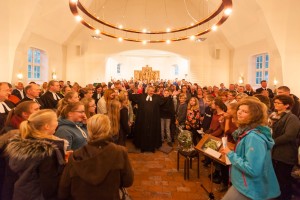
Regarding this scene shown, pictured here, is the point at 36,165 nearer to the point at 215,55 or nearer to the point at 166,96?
the point at 166,96

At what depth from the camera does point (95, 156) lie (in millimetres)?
1663

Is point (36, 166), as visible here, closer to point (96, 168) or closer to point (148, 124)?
point (96, 168)

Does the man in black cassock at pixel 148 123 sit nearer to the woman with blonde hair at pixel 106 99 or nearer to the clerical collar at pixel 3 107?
the woman with blonde hair at pixel 106 99

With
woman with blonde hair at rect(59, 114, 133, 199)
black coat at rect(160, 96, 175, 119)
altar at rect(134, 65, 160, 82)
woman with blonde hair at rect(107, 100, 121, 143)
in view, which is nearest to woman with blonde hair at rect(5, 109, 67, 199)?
woman with blonde hair at rect(59, 114, 133, 199)

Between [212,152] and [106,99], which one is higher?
[106,99]

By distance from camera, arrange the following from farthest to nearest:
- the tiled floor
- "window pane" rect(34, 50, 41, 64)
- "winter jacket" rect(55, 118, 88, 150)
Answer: "window pane" rect(34, 50, 41, 64)
the tiled floor
"winter jacket" rect(55, 118, 88, 150)

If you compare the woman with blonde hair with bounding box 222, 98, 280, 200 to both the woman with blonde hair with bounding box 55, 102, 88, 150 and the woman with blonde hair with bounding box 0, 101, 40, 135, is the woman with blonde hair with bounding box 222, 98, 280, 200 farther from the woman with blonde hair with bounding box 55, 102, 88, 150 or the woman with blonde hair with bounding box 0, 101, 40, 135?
the woman with blonde hair with bounding box 0, 101, 40, 135

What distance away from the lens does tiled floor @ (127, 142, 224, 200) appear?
3.47 meters

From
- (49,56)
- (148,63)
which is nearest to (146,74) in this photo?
(148,63)

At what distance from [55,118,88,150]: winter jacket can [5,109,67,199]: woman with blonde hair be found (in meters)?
0.45

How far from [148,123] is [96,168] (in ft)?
13.3

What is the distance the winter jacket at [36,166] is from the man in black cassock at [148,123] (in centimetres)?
390

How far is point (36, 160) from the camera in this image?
171 centimetres

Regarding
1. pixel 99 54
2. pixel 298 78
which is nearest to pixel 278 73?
pixel 298 78
